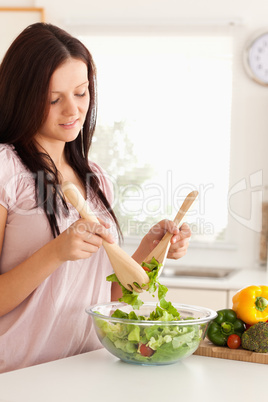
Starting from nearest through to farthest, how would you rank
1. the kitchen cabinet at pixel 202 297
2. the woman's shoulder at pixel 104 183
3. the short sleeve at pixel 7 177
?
the short sleeve at pixel 7 177 < the woman's shoulder at pixel 104 183 < the kitchen cabinet at pixel 202 297

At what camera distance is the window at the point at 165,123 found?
336cm

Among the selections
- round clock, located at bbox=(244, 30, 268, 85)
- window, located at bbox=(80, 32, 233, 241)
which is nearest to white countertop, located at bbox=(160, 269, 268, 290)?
window, located at bbox=(80, 32, 233, 241)

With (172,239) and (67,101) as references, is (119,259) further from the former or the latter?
(67,101)

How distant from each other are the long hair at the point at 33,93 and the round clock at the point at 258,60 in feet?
6.35

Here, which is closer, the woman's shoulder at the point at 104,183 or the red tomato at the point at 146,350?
the red tomato at the point at 146,350

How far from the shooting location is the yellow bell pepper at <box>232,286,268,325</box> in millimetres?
1488

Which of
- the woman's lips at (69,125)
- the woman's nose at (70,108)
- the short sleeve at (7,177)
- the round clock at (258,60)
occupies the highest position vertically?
the round clock at (258,60)

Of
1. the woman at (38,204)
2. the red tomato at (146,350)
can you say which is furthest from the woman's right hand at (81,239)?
the red tomato at (146,350)

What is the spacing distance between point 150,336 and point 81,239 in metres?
0.26

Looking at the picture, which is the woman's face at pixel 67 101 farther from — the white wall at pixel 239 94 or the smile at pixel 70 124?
the white wall at pixel 239 94

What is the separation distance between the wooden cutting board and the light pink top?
1.06 ft

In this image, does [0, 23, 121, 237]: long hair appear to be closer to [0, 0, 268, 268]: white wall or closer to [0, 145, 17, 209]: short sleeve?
[0, 145, 17, 209]: short sleeve

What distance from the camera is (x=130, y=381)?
3.91 feet

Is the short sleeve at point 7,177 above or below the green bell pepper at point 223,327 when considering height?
above
